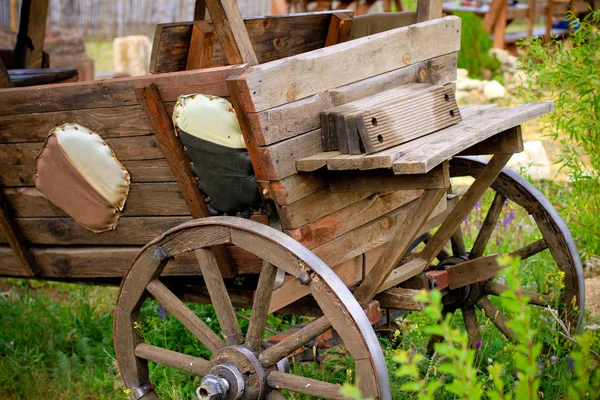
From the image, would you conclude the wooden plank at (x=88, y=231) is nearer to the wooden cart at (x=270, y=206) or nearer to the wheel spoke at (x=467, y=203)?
the wooden cart at (x=270, y=206)

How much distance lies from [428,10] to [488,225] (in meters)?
0.99

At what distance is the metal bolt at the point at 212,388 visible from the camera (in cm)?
240

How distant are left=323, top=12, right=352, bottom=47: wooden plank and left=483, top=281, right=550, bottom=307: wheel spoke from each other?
1258mm

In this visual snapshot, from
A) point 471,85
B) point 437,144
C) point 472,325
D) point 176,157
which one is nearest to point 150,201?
point 176,157

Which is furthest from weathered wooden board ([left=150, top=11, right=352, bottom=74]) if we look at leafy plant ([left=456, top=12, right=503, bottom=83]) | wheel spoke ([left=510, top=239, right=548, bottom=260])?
leafy plant ([left=456, top=12, right=503, bottom=83])

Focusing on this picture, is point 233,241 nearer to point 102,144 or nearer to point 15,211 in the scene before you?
point 102,144

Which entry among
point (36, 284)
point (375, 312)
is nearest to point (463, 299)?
point (375, 312)

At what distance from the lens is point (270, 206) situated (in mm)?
2520

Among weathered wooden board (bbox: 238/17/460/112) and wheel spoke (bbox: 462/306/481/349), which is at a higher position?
weathered wooden board (bbox: 238/17/460/112)

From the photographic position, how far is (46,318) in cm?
436

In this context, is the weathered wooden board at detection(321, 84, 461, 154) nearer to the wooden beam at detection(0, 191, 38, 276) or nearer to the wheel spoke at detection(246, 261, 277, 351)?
the wheel spoke at detection(246, 261, 277, 351)

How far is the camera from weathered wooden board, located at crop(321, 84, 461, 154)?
2426 millimetres

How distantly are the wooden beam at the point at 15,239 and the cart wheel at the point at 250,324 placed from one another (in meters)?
0.60

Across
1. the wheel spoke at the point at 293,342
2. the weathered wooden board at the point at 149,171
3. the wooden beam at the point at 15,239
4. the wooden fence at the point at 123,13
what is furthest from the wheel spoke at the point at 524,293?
the wooden fence at the point at 123,13
